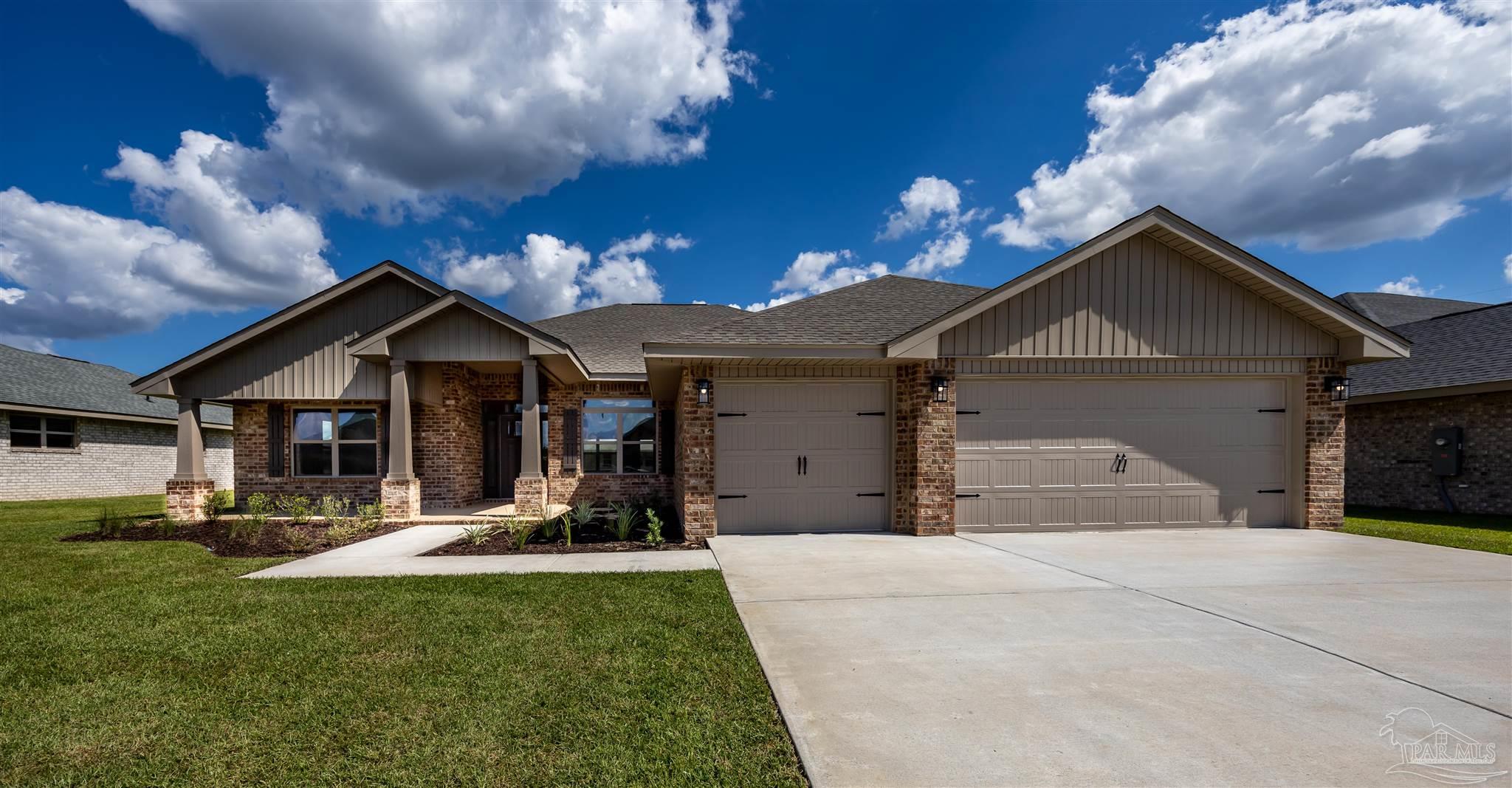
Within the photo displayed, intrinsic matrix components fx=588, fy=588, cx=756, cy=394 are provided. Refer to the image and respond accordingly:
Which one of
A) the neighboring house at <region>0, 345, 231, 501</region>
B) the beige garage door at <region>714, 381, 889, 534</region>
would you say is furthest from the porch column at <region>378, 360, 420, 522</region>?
the neighboring house at <region>0, 345, 231, 501</region>

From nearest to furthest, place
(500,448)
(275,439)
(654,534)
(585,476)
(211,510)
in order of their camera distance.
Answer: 1. (654,534)
2. (211,510)
3. (275,439)
4. (585,476)
5. (500,448)

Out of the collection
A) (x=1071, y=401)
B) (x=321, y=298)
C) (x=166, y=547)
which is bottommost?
(x=166, y=547)

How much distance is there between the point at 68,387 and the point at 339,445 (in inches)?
475

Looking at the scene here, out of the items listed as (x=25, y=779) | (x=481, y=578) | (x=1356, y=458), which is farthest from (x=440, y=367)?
(x=1356, y=458)

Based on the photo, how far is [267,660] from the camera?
3.73m

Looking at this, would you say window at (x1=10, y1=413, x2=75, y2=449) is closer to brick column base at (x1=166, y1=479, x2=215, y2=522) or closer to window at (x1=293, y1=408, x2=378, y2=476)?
brick column base at (x1=166, y1=479, x2=215, y2=522)

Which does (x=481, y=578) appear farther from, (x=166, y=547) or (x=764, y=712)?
(x=166, y=547)

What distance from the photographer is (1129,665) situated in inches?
141

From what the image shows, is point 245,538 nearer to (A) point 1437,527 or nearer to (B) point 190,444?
(B) point 190,444

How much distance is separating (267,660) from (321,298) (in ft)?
32.1

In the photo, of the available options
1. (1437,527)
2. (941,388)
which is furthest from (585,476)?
(1437,527)

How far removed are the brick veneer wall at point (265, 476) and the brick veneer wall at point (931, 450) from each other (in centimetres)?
1055

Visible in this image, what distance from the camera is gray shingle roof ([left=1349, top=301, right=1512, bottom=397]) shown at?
11234 millimetres

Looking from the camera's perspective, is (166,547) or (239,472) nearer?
(166,547)
